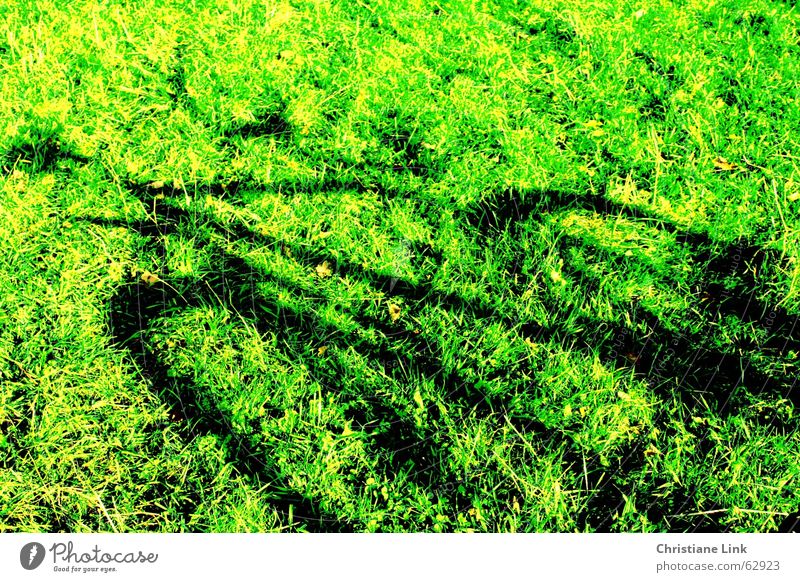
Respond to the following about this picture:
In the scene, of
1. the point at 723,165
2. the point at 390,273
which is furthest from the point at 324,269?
the point at 723,165

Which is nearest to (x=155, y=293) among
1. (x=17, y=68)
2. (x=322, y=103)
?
(x=322, y=103)

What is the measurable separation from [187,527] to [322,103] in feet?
6.45

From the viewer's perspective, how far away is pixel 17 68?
10.3 feet
